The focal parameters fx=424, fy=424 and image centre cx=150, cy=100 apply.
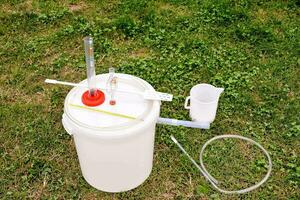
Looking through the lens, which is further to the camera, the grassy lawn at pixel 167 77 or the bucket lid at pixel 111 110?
the grassy lawn at pixel 167 77

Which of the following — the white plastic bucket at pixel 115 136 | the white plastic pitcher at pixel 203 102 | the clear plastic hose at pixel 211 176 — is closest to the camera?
the white plastic bucket at pixel 115 136

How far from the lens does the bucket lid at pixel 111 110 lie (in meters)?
2.04

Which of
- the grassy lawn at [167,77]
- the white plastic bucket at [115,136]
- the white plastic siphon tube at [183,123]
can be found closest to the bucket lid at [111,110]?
the white plastic bucket at [115,136]

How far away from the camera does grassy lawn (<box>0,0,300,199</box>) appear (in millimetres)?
2482

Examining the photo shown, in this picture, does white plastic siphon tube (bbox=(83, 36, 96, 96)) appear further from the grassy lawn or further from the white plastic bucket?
the grassy lawn

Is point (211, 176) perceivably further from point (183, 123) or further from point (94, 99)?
point (94, 99)

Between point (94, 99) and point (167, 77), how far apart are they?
112 cm

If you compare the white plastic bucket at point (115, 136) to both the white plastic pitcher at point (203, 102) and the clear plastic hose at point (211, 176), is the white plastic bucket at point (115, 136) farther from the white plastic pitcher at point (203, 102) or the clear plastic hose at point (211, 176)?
the white plastic pitcher at point (203, 102)

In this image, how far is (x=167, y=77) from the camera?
10.3ft

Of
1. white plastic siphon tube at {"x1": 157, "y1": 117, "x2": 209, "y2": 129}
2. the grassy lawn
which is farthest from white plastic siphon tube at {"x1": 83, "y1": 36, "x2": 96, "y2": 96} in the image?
the grassy lawn

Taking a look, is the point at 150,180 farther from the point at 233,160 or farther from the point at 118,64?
the point at 118,64

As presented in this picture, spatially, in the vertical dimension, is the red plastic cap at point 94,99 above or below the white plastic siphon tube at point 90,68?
below

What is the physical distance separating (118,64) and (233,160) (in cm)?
121

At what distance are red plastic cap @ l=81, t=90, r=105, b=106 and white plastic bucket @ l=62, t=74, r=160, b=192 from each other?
2 centimetres
